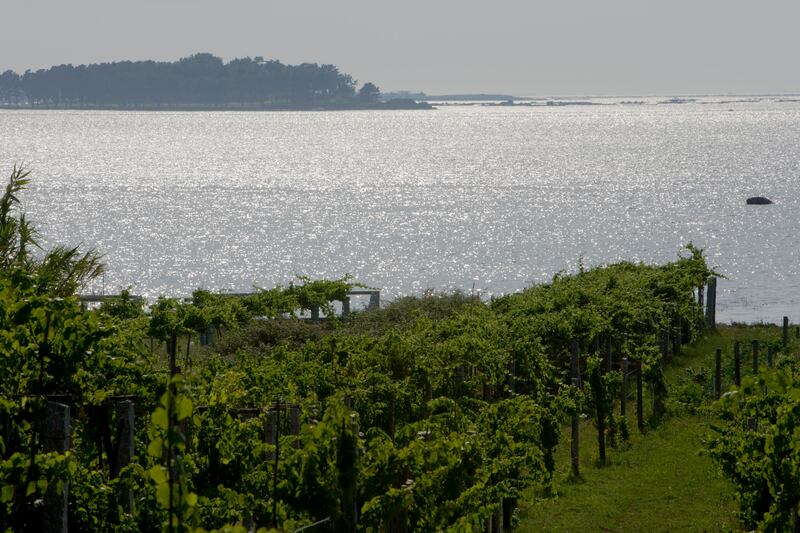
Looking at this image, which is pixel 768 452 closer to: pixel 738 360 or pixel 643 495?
pixel 643 495

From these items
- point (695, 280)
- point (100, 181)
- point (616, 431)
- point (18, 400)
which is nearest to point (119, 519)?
point (18, 400)

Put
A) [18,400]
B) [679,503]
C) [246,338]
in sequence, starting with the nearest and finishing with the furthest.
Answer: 1. [18,400]
2. [679,503]
3. [246,338]

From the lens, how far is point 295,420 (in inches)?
455

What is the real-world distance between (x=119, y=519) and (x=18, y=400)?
1241 mm

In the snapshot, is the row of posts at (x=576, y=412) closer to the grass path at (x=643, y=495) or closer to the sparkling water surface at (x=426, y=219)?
the grass path at (x=643, y=495)

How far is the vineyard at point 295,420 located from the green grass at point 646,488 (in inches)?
16.2

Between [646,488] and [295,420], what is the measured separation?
8.44m

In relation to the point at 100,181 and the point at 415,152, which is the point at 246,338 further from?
the point at 415,152

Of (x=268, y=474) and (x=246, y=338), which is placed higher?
(x=268, y=474)

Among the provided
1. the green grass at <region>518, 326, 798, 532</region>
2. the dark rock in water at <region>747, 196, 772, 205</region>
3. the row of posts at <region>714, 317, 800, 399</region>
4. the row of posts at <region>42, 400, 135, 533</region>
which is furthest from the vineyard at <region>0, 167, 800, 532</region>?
the dark rock in water at <region>747, 196, 772, 205</region>

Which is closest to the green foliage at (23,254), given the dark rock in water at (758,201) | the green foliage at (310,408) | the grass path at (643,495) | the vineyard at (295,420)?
the vineyard at (295,420)

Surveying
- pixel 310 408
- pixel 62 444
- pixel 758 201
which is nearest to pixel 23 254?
pixel 310 408

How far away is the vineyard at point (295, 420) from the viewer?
856 centimetres

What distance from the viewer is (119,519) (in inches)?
372
